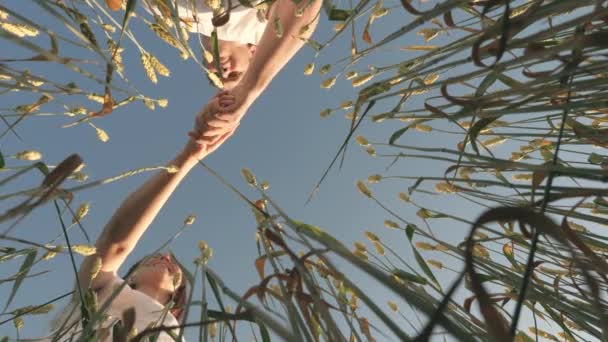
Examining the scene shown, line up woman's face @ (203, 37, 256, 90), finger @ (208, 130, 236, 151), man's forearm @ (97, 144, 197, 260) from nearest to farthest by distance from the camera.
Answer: man's forearm @ (97, 144, 197, 260), finger @ (208, 130, 236, 151), woman's face @ (203, 37, 256, 90)

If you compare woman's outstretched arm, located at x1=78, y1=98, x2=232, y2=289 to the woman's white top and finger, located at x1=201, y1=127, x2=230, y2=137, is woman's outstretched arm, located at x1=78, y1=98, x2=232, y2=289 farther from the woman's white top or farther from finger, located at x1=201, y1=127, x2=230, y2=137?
the woman's white top

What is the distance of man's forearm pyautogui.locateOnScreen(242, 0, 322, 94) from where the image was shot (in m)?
1.14

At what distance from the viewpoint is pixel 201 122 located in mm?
1470

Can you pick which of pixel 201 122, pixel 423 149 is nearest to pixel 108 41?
pixel 423 149

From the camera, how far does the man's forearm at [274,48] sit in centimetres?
114

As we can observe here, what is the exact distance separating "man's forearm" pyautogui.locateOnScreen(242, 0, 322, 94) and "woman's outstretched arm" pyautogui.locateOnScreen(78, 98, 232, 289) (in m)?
0.16

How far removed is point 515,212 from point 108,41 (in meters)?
0.56

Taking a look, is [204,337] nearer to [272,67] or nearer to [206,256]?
[206,256]

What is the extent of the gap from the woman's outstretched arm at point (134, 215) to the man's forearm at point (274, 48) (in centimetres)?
16

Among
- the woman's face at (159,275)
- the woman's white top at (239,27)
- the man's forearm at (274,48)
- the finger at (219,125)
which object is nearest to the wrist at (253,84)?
the man's forearm at (274,48)

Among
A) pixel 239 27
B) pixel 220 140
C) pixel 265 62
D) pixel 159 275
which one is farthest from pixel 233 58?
pixel 159 275

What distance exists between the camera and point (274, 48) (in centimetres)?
125

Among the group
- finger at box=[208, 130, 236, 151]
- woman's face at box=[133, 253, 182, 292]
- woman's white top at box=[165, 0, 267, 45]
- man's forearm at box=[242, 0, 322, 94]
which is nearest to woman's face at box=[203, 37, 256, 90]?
woman's white top at box=[165, 0, 267, 45]

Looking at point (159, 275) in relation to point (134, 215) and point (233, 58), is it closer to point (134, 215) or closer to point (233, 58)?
point (134, 215)
